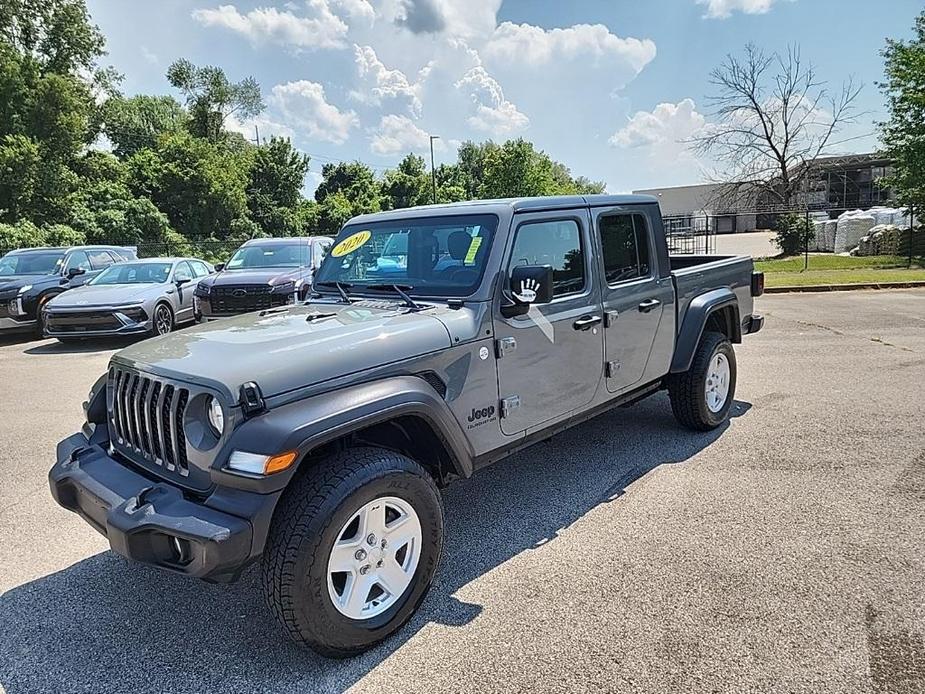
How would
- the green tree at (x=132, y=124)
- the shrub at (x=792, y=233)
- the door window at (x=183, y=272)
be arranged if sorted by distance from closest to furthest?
the door window at (x=183, y=272) → the shrub at (x=792, y=233) → the green tree at (x=132, y=124)

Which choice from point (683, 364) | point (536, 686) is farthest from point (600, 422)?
point (536, 686)

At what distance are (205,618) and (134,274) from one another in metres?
10.4

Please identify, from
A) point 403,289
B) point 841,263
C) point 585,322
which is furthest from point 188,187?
point 585,322

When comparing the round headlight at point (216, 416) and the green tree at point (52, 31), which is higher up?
the green tree at point (52, 31)

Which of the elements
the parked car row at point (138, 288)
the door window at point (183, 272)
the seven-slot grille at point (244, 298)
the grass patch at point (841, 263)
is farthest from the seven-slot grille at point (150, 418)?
the grass patch at point (841, 263)

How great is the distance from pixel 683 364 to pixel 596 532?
70.2 inches

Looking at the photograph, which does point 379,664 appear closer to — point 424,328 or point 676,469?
point 424,328

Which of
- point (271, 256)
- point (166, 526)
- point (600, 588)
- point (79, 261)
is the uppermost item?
point (79, 261)

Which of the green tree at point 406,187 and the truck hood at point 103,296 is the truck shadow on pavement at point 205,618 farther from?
the green tree at point 406,187

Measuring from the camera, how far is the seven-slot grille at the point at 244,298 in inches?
398

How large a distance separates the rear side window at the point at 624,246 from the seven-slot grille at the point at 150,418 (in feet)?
8.97

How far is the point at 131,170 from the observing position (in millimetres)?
35656

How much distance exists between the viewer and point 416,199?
5156 centimetres

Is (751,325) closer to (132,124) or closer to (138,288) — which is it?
(138,288)
